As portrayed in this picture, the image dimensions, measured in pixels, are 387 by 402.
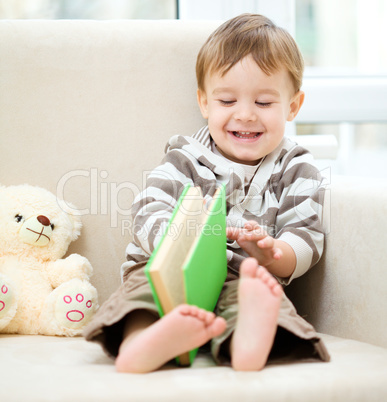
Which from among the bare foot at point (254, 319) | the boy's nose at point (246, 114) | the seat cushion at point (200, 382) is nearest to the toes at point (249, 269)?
the bare foot at point (254, 319)

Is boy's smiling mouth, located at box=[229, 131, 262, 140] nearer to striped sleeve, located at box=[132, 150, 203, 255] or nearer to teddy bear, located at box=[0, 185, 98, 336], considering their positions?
striped sleeve, located at box=[132, 150, 203, 255]

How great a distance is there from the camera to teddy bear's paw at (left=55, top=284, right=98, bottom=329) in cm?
96

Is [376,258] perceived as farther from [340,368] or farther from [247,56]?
[247,56]

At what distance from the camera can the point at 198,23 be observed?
1.19 metres

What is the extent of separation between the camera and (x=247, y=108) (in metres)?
1.00

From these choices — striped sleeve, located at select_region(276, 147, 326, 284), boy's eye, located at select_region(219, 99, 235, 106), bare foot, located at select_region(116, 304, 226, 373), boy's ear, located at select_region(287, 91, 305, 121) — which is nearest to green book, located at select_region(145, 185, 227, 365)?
bare foot, located at select_region(116, 304, 226, 373)

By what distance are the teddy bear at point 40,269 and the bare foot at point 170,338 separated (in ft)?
1.13

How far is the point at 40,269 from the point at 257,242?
427mm

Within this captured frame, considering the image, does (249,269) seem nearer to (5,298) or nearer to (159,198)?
(159,198)

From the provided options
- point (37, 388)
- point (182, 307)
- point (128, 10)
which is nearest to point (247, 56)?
point (182, 307)

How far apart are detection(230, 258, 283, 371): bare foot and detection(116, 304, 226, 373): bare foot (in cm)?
4

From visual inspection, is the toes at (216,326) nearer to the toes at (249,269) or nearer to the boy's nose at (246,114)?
the toes at (249,269)

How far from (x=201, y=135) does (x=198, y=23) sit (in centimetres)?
27

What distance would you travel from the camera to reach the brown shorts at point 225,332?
72 cm
